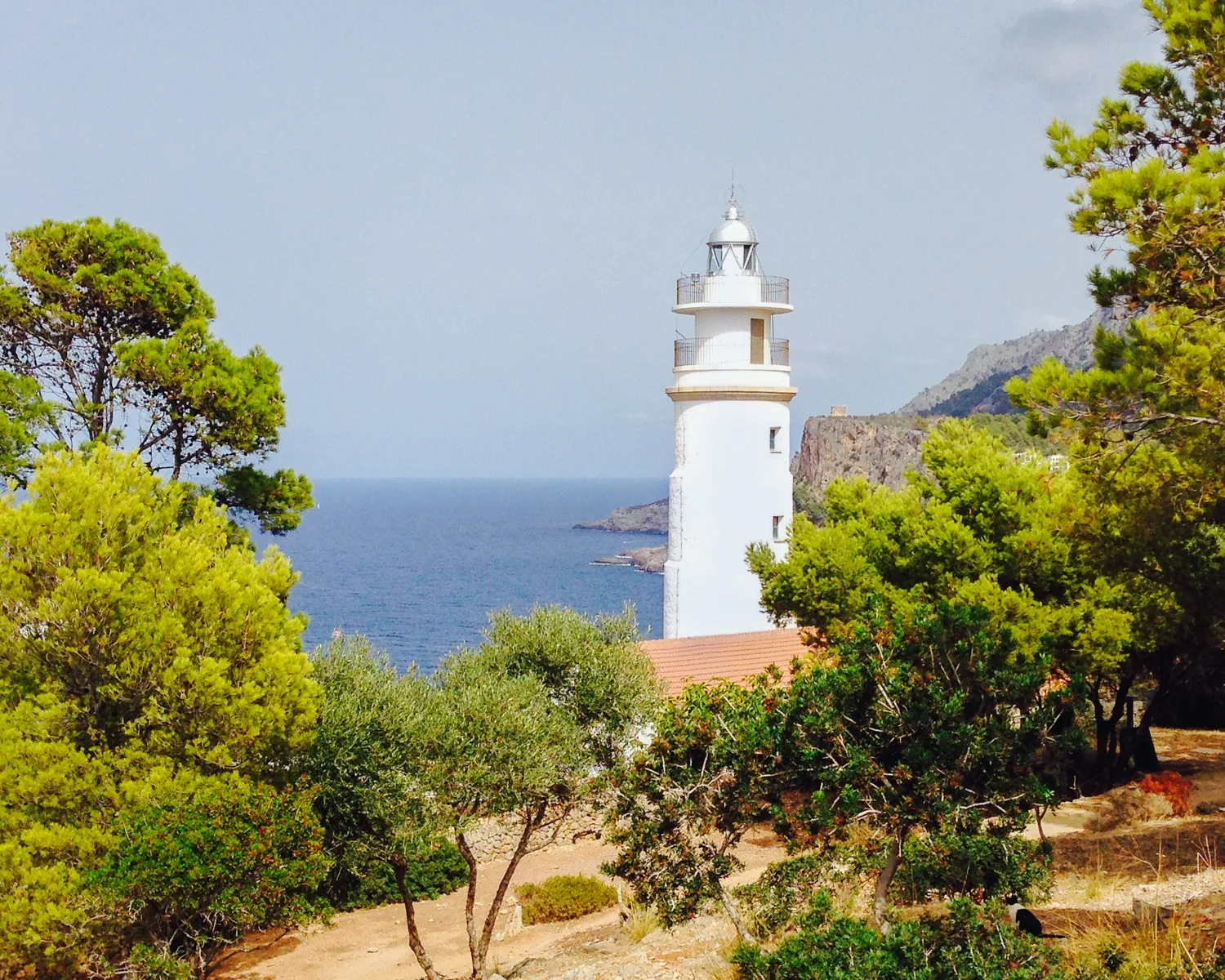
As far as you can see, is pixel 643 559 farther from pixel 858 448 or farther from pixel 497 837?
pixel 497 837

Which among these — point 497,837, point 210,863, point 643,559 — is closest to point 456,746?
point 210,863

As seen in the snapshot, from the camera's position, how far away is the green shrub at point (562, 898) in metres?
17.0

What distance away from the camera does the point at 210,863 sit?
1124cm

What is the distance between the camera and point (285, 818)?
11812mm

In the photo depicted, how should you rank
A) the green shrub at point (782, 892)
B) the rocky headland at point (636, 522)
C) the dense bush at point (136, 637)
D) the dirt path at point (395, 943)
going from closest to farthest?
the green shrub at point (782, 892) → the dense bush at point (136, 637) → the dirt path at point (395, 943) → the rocky headland at point (636, 522)

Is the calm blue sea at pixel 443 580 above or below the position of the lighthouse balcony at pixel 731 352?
below

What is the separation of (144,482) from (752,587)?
1636 centimetres

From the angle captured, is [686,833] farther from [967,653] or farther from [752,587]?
[752,587]

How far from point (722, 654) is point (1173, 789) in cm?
860

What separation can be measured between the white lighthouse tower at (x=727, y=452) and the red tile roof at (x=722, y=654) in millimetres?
1617

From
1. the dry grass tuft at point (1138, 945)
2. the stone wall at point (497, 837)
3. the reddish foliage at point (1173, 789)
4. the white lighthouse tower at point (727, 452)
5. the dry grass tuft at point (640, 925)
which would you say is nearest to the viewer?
the dry grass tuft at point (1138, 945)

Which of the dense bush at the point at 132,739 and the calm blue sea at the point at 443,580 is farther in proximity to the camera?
the calm blue sea at the point at 443,580

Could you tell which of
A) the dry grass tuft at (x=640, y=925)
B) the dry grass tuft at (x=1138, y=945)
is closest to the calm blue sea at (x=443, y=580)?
the dry grass tuft at (x=640, y=925)

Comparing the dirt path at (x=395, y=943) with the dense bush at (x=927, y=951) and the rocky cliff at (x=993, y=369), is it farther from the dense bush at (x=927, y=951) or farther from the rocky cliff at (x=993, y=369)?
the rocky cliff at (x=993, y=369)
